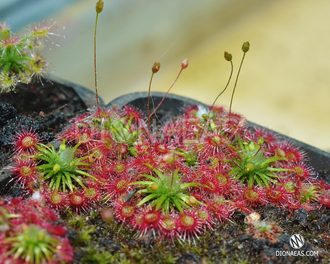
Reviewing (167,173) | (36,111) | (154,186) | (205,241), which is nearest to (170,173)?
(167,173)

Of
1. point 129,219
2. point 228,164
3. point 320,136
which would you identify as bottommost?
point 129,219

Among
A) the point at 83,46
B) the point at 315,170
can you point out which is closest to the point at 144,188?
the point at 315,170

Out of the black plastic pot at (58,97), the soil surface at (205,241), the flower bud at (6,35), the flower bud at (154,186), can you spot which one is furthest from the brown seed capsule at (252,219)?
the flower bud at (6,35)

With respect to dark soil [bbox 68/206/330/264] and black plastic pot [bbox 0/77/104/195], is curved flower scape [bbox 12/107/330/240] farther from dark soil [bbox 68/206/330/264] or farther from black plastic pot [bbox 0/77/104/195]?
black plastic pot [bbox 0/77/104/195]

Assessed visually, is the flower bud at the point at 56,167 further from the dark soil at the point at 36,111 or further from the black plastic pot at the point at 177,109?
the black plastic pot at the point at 177,109

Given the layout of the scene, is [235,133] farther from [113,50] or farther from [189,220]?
[113,50]

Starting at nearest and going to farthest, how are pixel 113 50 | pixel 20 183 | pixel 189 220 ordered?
1. pixel 189 220
2. pixel 20 183
3. pixel 113 50

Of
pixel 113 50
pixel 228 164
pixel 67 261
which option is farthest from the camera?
pixel 113 50

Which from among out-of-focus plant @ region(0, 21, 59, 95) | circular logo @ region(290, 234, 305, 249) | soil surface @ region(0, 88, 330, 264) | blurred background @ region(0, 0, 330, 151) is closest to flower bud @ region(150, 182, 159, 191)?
soil surface @ region(0, 88, 330, 264)
